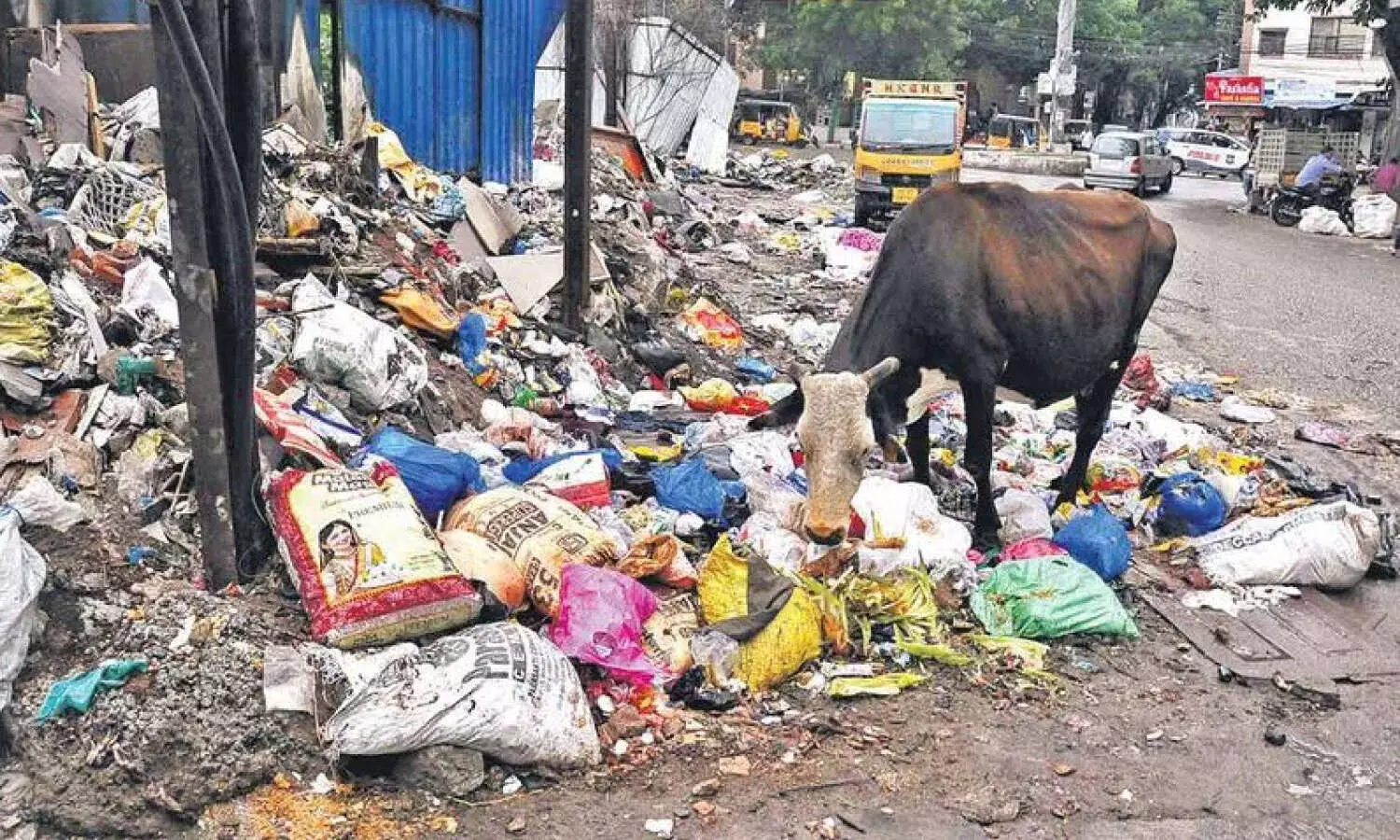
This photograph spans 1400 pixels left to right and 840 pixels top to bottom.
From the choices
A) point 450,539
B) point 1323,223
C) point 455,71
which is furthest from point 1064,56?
point 450,539

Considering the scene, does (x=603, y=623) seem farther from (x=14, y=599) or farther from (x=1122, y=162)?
(x=1122, y=162)

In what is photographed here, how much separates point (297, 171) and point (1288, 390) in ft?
23.7

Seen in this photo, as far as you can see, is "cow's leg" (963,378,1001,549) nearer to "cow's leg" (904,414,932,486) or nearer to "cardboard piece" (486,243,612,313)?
"cow's leg" (904,414,932,486)

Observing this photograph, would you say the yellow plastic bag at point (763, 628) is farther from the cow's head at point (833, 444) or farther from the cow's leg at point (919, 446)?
the cow's leg at point (919, 446)

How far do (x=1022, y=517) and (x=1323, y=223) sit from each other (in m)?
17.7

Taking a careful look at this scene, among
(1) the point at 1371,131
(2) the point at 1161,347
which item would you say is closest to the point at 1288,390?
(2) the point at 1161,347

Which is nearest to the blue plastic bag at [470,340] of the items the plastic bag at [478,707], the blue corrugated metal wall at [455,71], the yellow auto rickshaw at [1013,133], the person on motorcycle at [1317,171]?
the plastic bag at [478,707]

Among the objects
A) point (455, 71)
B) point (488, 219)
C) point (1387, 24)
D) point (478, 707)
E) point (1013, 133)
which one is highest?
point (1387, 24)

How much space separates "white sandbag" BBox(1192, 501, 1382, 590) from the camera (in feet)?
17.1

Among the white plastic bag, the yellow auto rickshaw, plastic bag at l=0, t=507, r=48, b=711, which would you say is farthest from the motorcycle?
the yellow auto rickshaw

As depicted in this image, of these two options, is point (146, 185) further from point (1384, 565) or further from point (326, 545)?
point (1384, 565)

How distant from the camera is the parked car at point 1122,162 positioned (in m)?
26.3

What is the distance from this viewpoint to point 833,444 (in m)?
4.55

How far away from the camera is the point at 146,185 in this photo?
700cm
